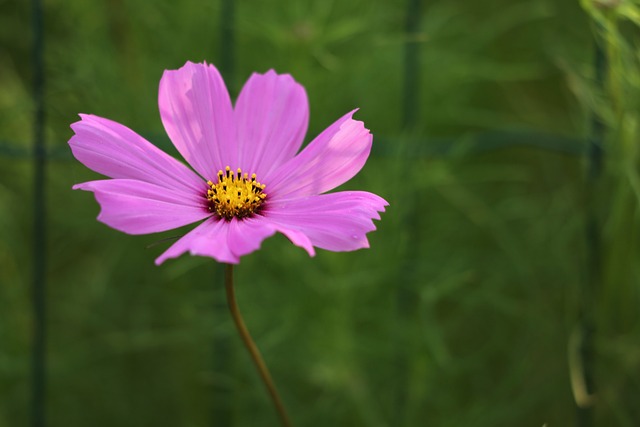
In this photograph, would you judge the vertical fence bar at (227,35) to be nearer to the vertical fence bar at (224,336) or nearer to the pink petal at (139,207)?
the vertical fence bar at (224,336)

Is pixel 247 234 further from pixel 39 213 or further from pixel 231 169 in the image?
pixel 39 213

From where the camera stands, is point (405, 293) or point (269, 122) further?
point (405, 293)

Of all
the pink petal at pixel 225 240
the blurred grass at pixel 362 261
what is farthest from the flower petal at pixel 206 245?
the blurred grass at pixel 362 261

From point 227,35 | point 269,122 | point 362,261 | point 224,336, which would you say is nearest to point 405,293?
point 362,261

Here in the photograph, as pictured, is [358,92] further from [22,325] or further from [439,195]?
[22,325]

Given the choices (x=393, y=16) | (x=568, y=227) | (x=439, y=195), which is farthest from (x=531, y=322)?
(x=393, y=16)

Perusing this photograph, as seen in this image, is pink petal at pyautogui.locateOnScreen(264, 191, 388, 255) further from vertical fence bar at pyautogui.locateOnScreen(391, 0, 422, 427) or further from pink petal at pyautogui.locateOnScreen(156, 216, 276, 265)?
vertical fence bar at pyautogui.locateOnScreen(391, 0, 422, 427)
